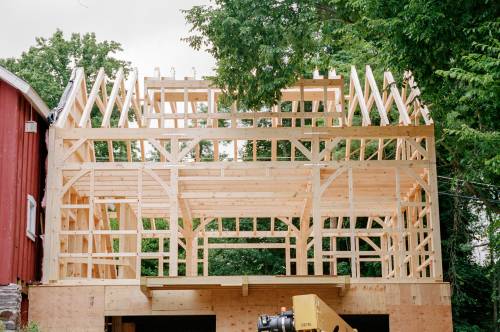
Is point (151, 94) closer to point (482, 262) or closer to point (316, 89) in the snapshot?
point (316, 89)

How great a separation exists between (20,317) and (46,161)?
3.51m

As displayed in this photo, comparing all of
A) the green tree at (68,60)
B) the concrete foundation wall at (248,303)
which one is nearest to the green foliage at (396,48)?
the concrete foundation wall at (248,303)

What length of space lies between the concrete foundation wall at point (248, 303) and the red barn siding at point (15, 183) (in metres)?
0.89

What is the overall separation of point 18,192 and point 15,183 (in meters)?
0.24

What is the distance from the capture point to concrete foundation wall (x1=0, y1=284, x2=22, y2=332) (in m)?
15.6

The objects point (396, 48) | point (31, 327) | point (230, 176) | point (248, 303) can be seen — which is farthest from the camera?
point (230, 176)

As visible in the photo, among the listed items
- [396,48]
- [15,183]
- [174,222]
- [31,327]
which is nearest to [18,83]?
[15,183]

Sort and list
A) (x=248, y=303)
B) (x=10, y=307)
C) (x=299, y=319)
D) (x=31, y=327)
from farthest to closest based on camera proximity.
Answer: (x=248, y=303) → (x=31, y=327) → (x=10, y=307) → (x=299, y=319)

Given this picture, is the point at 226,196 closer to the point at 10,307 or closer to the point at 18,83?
the point at 18,83

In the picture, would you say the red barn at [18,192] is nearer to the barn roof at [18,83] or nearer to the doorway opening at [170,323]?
the barn roof at [18,83]

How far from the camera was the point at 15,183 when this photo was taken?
53.5 feet

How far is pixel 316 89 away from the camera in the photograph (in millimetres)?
21781

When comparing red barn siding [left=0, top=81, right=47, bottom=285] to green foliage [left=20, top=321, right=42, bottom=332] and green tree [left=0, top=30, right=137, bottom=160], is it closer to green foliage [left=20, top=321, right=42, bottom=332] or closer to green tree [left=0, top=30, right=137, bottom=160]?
green foliage [left=20, top=321, right=42, bottom=332]

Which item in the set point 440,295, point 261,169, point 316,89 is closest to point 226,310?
point 261,169
